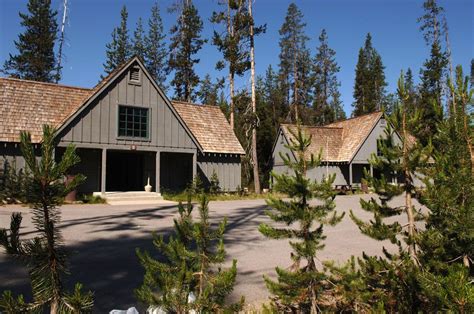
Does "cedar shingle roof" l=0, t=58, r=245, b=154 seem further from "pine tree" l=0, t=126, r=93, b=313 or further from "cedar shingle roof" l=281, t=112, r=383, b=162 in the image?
"pine tree" l=0, t=126, r=93, b=313

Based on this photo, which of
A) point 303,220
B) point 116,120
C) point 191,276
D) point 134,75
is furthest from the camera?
point 134,75

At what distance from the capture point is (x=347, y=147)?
3216 centimetres

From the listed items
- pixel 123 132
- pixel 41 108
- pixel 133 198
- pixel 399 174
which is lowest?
pixel 133 198

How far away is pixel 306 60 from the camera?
56.1 metres

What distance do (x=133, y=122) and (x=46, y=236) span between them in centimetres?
1942

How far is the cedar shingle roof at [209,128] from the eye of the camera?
24188 millimetres

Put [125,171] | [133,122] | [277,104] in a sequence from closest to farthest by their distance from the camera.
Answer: [133,122] < [125,171] < [277,104]

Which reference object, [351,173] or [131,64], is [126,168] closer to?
[131,64]

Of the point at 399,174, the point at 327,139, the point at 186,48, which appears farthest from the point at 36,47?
the point at 399,174

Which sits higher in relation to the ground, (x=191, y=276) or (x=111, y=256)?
(x=191, y=276)

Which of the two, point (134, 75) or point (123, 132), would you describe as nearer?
point (123, 132)

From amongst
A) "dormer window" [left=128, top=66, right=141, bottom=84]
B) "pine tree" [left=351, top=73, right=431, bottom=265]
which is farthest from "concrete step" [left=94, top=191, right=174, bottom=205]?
"pine tree" [left=351, top=73, right=431, bottom=265]

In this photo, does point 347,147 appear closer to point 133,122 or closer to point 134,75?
point 133,122

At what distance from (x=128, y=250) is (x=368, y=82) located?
60191mm
